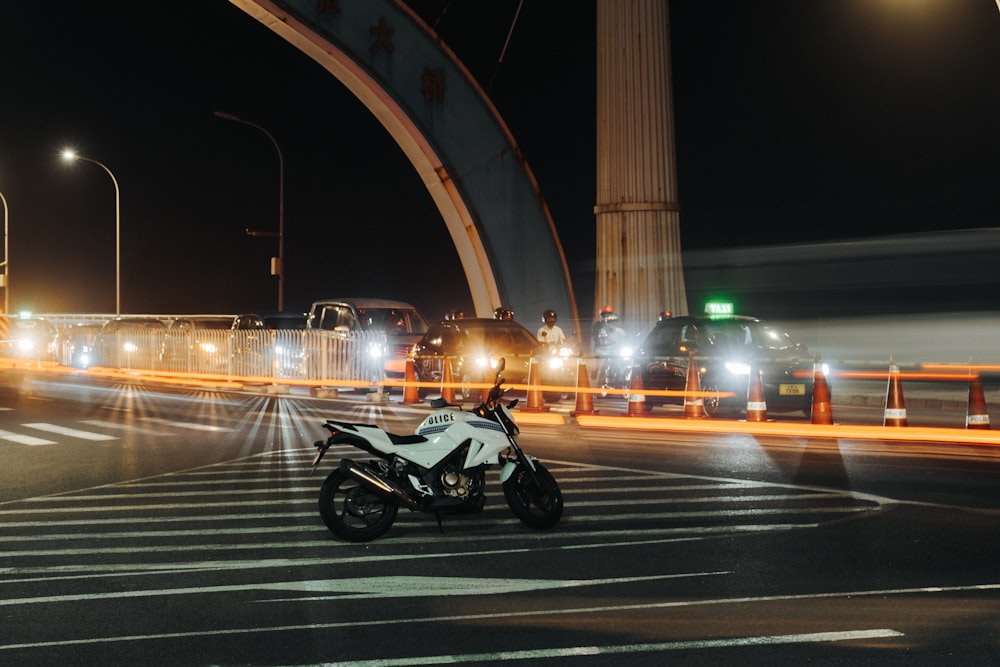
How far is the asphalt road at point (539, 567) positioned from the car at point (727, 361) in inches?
152

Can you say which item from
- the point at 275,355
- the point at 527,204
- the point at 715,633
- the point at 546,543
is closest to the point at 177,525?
the point at 546,543

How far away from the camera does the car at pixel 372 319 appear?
26.6 m

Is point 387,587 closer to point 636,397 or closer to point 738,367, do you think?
point 636,397

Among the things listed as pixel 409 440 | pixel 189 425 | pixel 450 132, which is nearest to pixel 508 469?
pixel 409 440

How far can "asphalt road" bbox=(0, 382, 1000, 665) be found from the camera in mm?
6168

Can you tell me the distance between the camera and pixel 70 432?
58.2ft

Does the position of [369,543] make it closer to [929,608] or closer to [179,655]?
[179,655]

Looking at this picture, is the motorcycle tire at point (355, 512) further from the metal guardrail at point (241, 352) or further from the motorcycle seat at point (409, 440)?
the metal guardrail at point (241, 352)

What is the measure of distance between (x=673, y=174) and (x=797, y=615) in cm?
2070

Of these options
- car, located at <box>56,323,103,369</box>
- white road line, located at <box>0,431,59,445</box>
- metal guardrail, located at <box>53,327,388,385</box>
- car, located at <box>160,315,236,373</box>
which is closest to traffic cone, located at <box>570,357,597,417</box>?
metal guardrail, located at <box>53,327,388,385</box>

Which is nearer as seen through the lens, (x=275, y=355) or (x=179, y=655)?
(x=179, y=655)

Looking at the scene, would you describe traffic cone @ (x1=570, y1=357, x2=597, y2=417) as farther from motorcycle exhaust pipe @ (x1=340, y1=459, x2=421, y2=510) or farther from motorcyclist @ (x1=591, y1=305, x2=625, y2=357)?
motorcycle exhaust pipe @ (x1=340, y1=459, x2=421, y2=510)

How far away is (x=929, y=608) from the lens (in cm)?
683

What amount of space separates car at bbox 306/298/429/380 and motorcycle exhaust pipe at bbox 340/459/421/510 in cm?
1674
